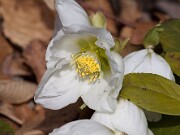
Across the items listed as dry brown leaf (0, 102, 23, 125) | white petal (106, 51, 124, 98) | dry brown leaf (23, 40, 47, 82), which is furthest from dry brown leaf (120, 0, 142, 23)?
white petal (106, 51, 124, 98)

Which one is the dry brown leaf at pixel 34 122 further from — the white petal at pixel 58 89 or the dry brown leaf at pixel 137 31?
the dry brown leaf at pixel 137 31

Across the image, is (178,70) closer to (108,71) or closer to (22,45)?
(108,71)

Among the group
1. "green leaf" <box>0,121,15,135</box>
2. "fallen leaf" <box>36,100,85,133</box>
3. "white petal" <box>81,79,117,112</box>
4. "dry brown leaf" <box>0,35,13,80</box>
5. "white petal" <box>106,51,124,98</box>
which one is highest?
"white petal" <box>106,51,124,98</box>

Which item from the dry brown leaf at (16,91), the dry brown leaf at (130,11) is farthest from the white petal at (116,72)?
the dry brown leaf at (130,11)

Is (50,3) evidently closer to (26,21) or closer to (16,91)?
(26,21)

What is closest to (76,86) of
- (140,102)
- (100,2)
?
(140,102)

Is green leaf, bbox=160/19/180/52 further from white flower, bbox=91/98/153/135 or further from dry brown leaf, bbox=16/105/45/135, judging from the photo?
dry brown leaf, bbox=16/105/45/135

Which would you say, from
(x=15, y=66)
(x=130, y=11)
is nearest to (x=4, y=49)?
(x=15, y=66)
